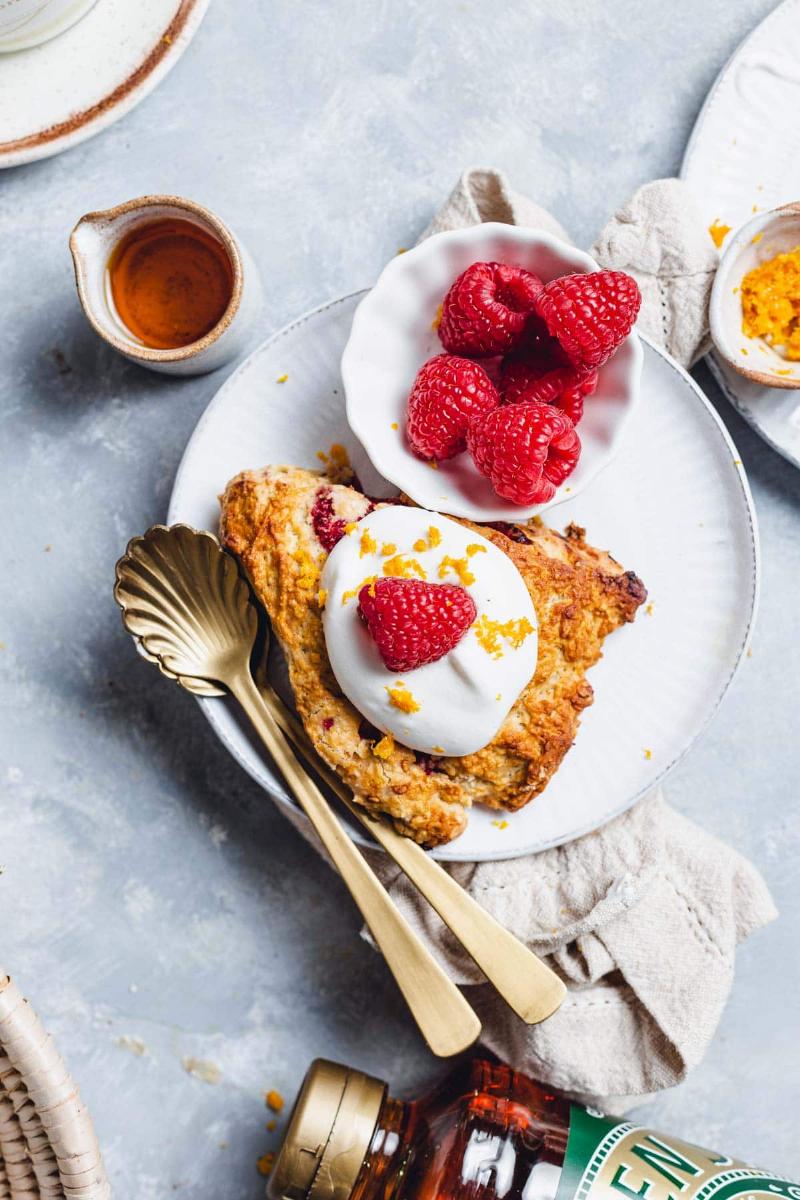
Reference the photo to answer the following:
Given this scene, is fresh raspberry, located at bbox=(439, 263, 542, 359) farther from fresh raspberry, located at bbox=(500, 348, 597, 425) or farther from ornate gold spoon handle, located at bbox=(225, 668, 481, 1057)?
ornate gold spoon handle, located at bbox=(225, 668, 481, 1057)

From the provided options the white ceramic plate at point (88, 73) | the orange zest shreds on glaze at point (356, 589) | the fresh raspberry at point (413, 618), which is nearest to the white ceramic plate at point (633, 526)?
the orange zest shreds on glaze at point (356, 589)

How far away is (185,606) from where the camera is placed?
228cm

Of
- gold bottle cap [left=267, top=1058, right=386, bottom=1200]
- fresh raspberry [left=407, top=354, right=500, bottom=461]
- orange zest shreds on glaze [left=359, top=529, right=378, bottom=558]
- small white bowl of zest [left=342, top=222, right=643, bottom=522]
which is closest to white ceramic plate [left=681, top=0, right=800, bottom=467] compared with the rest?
small white bowl of zest [left=342, top=222, right=643, bottom=522]

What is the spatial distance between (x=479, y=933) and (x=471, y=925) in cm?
2

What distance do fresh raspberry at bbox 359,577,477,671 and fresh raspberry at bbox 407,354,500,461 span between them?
0.34m

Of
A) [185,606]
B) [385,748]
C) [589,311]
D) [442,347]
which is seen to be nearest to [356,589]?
[385,748]

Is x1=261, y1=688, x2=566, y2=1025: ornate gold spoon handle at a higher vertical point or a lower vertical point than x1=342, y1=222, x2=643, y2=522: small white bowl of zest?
lower

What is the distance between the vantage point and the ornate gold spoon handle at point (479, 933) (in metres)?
2.13

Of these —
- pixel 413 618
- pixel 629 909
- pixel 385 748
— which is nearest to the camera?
pixel 413 618

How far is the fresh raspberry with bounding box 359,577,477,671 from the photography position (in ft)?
6.10

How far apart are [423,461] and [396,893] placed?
98 centimetres

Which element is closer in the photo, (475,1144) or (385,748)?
(385,748)

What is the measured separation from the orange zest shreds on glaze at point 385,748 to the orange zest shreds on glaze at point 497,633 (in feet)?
0.94

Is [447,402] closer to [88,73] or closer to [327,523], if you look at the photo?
[327,523]
